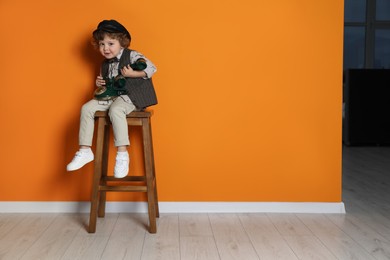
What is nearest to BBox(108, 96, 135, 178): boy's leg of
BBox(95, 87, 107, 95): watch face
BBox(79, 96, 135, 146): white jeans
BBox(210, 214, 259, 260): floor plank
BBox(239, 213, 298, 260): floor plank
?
BBox(79, 96, 135, 146): white jeans

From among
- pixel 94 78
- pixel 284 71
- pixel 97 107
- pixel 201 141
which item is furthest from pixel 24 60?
pixel 284 71

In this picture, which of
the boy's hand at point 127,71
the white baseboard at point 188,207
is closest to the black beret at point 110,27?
the boy's hand at point 127,71

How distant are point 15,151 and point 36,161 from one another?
12cm

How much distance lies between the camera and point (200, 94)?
8.80 feet

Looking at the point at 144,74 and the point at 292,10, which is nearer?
the point at 144,74

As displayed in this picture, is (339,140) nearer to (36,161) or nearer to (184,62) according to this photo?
(184,62)

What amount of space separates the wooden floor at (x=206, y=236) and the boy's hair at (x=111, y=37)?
0.88 m

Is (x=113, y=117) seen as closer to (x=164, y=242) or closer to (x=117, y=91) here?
(x=117, y=91)

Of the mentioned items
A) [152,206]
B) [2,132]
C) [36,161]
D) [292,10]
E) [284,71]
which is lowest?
[152,206]

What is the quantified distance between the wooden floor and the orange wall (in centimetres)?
18

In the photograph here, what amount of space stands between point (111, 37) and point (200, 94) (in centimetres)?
57

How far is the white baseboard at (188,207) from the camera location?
2.69m

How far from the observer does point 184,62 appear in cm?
266

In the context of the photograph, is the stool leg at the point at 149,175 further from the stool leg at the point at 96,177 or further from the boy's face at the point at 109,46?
the boy's face at the point at 109,46
